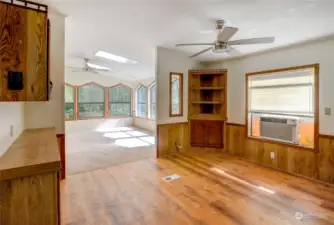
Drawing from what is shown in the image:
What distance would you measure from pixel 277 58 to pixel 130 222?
3.84 metres

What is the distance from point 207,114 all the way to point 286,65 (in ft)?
6.77

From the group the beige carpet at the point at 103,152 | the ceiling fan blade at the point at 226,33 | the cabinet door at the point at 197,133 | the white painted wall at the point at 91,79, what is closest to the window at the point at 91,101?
the white painted wall at the point at 91,79

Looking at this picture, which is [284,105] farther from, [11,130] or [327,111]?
[11,130]

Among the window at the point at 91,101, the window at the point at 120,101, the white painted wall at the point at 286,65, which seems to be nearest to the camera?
the white painted wall at the point at 286,65

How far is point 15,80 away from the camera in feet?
4.78

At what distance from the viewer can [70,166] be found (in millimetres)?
3859

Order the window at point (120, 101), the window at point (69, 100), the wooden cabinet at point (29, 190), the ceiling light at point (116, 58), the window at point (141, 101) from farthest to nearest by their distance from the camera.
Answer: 1. the window at point (120, 101)
2. the window at point (141, 101)
3. the window at point (69, 100)
4. the ceiling light at point (116, 58)
5. the wooden cabinet at point (29, 190)

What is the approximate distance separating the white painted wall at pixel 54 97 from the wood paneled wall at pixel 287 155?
3.71m

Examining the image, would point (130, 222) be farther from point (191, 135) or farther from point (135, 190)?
point (191, 135)

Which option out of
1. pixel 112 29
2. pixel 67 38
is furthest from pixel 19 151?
pixel 67 38

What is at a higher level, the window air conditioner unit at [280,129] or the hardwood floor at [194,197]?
the window air conditioner unit at [280,129]

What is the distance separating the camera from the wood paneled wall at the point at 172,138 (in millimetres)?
4531

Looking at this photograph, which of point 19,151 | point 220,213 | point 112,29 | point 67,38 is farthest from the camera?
point 67,38

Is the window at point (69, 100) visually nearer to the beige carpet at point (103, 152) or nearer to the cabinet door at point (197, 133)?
the beige carpet at point (103, 152)
